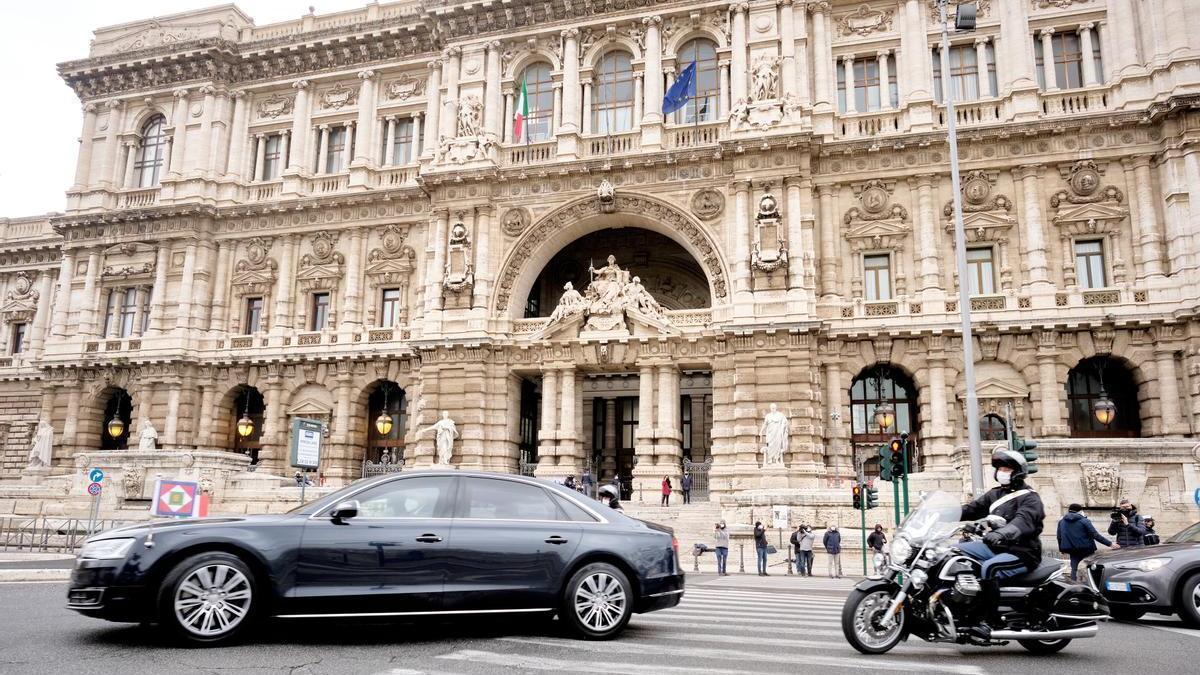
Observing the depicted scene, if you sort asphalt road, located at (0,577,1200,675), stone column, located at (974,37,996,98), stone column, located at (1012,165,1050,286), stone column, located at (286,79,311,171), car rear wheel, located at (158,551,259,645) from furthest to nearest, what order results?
stone column, located at (286,79,311,171), stone column, located at (974,37,996,98), stone column, located at (1012,165,1050,286), car rear wheel, located at (158,551,259,645), asphalt road, located at (0,577,1200,675)

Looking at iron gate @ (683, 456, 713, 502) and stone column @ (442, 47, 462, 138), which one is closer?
iron gate @ (683, 456, 713, 502)

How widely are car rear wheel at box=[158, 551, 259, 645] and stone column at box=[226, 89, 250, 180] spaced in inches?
1368

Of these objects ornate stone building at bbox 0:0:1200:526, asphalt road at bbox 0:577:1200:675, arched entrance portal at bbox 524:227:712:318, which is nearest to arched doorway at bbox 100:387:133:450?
ornate stone building at bbox 0:0:1200:526

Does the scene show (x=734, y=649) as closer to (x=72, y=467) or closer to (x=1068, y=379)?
(x=1068, y=379)

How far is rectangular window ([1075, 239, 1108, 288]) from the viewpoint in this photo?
28.2 metres

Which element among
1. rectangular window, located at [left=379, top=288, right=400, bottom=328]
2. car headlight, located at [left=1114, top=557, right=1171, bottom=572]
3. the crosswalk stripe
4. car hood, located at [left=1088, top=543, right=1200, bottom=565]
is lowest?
the crosswalk stripe

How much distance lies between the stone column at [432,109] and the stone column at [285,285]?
24.1 feet

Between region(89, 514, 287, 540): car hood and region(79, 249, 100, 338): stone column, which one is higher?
region(79, 249, 100, 338): stone column

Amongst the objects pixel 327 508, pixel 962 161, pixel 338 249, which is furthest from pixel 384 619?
pixel 338 249

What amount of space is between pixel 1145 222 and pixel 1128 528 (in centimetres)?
1589

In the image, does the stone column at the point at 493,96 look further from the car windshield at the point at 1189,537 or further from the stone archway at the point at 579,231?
the car windshield at the point at 1189,537

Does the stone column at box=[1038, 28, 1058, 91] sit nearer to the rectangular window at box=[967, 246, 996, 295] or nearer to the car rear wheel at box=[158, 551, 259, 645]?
the rectangular window at box=[967, 246, 996, 295]

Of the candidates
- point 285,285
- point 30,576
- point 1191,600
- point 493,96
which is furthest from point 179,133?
point 1191,600

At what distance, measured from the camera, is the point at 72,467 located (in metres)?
35.6
